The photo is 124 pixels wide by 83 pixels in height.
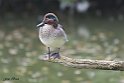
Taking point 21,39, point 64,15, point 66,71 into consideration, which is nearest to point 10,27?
point 21,39

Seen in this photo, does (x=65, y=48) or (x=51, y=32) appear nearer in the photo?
(x=51, y=32)

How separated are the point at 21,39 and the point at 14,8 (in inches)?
169

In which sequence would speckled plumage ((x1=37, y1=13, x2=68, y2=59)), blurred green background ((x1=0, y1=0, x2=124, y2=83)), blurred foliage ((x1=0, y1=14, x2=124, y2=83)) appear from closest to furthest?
speckled plumage ((x1=37, y1=13, x2=68, y2=59)) < blurred foliage ((x1=0, y1=14, x2=124, y2=83)) < blurred green background ((x1=0, y1=0, x2=124, y2=83))

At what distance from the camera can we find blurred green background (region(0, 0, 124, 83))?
9.48 meters

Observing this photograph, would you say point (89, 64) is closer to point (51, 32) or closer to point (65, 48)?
point (51, 32)

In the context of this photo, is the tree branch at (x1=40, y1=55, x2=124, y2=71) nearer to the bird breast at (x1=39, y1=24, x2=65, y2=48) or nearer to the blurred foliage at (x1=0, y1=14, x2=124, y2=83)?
the bird breast at (x1=39, y1=24, x2=65, y2=48)

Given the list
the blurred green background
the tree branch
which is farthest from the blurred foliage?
the tree branch

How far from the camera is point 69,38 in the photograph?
521 inches

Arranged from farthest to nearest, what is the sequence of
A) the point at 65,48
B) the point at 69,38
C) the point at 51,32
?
the point at 69,38 < the point at 65,48 < the point at 51,32

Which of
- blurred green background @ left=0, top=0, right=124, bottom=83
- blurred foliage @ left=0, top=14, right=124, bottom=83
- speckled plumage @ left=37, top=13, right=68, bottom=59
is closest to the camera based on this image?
speckled plumage @ left=37, top=13, right=68, bottom=59

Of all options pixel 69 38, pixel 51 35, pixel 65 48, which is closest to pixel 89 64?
pixel 51 35

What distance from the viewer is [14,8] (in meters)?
17.2

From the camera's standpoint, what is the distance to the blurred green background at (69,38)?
31.1 feet

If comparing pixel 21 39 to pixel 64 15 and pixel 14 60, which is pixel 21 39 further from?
pixel 64 15
